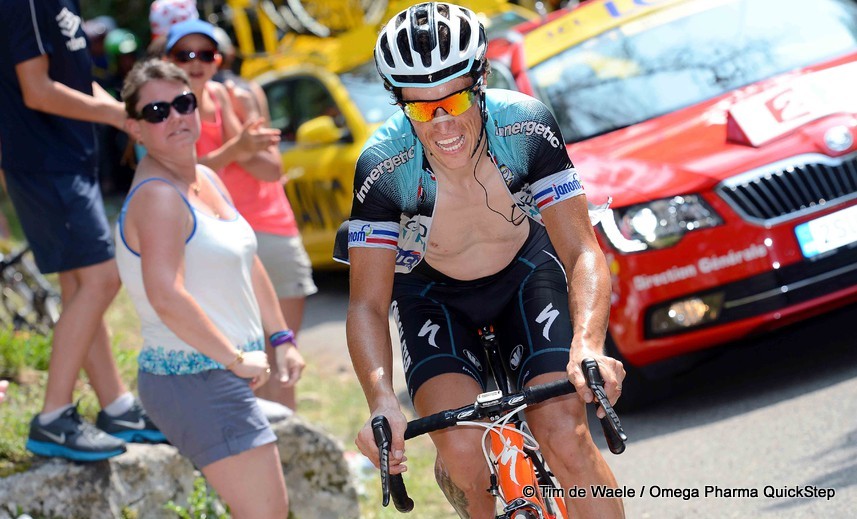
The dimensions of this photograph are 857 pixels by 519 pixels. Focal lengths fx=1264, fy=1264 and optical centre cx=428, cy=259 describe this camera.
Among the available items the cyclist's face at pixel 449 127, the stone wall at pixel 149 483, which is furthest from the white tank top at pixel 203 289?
the cyclist's face at pixel 449 127

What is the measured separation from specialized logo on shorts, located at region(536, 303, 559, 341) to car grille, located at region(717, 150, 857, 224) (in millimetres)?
2094

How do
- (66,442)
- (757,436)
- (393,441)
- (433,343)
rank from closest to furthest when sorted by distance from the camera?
(393,441) < (433,343) < (66,442) < (757,436)

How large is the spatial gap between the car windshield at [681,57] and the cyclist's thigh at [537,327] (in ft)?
9.41

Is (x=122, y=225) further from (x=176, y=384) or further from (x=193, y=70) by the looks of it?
(x=193, y=70)

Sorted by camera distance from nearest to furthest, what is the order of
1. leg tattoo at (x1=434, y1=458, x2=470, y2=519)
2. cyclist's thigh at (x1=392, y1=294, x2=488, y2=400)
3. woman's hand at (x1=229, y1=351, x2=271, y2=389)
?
leg tattoo at (x1=434, y1=458, x2=470, y2=519) < cyclist's thigh at (x1=392, y1=294, x2=488, y2=400) < woman's hand at (x1=229, y1=351, x2=271, y2=389)

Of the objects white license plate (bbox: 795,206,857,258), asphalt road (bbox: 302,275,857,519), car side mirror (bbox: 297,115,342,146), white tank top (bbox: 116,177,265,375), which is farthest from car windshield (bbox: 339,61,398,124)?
white tank top (bbox: 116,177,265,375)

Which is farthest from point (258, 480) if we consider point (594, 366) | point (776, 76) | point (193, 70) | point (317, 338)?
point (317, 338)

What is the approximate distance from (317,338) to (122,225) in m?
5.09

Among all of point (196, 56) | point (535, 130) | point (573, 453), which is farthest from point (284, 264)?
point (573, 453)

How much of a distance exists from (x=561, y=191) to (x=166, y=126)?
1660mm

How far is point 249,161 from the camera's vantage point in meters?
6.34

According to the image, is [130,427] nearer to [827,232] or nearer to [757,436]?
[757,436]

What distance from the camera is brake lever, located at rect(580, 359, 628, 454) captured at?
317 cm

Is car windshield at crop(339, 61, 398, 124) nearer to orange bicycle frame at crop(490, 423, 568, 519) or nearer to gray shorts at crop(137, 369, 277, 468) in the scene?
gray shorts at crop(137, 369, 277, 468)
